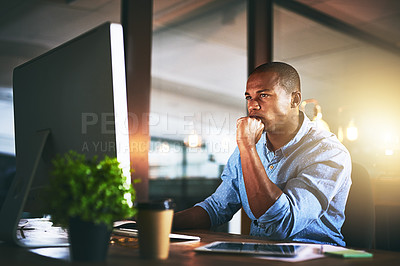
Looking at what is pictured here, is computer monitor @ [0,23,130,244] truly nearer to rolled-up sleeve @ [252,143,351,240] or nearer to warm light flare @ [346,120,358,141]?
rolled-up sleeve @ [252,143,351,240]

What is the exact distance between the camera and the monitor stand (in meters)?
1.01

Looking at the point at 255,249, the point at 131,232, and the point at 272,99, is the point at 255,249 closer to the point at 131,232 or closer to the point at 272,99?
the point at 131,232

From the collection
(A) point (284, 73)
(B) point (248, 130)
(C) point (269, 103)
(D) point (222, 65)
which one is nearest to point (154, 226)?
(B) point (248, 130)

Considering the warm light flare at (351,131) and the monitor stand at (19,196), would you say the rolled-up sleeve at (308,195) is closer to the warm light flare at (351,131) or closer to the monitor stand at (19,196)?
the monitor stand at (19,196)

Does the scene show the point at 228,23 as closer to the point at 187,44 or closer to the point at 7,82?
the point at 187,44

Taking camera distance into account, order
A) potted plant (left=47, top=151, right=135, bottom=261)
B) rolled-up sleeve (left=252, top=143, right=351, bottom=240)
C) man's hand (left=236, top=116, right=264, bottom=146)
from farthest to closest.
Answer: man's hand (left=236, top=116, right=264, bottom=146), rolled-up sleeve (left=252, top=143, right=351, bottom=240), potted plant (left=47, top=151, right=135, bottom=261)

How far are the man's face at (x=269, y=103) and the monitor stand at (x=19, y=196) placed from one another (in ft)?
3.20

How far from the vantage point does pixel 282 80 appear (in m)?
1.86

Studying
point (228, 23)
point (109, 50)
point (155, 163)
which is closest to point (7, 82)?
point (155, 163)

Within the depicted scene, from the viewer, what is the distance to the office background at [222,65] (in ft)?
9.68

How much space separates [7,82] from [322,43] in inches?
139

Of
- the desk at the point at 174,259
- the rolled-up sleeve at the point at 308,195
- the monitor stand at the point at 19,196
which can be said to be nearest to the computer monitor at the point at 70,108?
the monitor stand at the point at 19,196

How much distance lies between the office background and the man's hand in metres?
1.52

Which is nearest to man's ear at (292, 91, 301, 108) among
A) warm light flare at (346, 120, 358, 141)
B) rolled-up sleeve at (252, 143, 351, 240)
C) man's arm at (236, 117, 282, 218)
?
man's arm at (236, 117, 282, 218)
